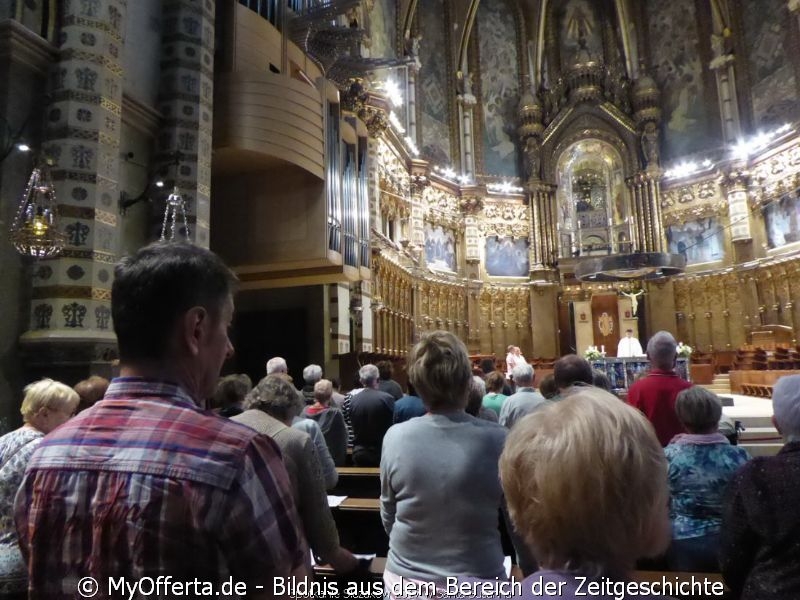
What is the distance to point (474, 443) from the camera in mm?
2072

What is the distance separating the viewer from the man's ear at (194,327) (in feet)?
4.12

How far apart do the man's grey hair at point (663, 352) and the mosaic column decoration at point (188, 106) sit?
539 cm

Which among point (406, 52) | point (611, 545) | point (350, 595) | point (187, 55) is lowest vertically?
point (350, 595)

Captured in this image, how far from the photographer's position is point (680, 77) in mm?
22703

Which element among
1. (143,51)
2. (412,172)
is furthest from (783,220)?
(143,51)

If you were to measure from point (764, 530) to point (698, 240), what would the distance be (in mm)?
22366

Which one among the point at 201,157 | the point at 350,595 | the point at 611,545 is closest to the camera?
the point at 611,545

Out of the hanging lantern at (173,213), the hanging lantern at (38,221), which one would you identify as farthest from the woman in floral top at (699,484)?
the hanging lantern at (173,213)

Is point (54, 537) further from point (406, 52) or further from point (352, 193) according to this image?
point (406, 52)

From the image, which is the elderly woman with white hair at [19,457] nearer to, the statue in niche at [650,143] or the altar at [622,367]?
the altar at [622,367]

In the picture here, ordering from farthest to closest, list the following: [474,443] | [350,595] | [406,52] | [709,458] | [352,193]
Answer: [406,52] < [352,193] < [709,458] < [350,595] < [474,443]

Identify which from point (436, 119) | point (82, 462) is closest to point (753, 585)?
point (82, 462)

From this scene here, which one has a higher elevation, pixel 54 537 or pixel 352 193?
pixel 352 193

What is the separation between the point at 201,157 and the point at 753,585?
7102 millimetres
